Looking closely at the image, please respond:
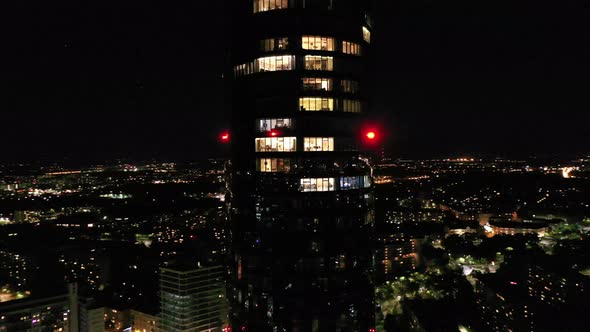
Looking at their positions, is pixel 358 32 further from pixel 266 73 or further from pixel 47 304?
pixel 47 304

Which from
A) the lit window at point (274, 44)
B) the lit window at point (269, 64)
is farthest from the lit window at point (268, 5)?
the lit window at point (269, 64)

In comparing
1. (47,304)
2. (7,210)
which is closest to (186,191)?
(7,210)

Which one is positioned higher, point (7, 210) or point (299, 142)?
point (299, 142)

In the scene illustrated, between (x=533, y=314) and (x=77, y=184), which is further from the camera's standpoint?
(x=77, y=184)

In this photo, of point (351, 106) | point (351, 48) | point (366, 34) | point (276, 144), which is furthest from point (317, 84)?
point (366, 34)

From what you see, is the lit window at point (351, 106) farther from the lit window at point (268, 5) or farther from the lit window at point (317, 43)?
the lit window at point (268, 5)

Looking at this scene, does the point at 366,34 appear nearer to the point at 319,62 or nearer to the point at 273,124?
the point at 319,62
